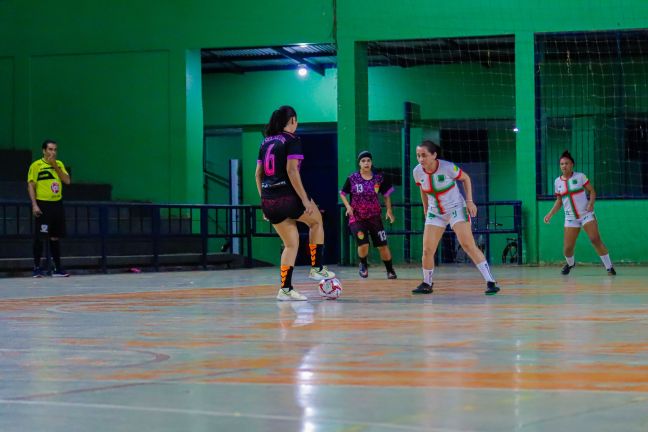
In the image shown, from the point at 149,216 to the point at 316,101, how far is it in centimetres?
718

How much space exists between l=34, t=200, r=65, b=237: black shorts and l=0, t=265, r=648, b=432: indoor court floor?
716 centimetres

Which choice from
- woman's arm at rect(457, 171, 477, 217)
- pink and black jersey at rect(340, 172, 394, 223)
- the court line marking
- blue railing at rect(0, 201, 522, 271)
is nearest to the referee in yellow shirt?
blue railing at rect(0, 201, 522, 271)

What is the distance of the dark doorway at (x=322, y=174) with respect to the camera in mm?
29645

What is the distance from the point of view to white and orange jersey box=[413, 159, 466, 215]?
12.3m

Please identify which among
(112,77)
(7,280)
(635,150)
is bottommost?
(7,280)

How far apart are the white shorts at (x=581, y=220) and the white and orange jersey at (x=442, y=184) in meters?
6.13

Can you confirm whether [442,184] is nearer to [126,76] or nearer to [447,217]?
[447,217]

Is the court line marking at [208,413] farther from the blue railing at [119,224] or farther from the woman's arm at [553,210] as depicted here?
the blue railing at [119,224]

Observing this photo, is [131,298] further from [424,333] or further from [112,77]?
[112,77]

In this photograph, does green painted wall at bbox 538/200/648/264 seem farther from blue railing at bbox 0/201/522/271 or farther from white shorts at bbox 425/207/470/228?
white shorts at bbox 425/207/470/228


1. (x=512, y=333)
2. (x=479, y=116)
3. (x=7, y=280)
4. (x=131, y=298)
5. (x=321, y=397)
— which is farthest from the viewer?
(x=479, y=116)

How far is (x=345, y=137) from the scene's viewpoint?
2456 cm

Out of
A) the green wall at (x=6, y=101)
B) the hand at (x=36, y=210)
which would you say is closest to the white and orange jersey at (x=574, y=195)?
the hand at (x=36, y=210)

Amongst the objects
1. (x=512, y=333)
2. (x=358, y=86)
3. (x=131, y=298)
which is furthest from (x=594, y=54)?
(x=512, y=333)
